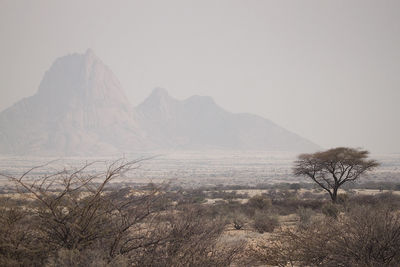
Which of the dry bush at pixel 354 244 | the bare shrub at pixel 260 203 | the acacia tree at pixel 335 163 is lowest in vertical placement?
the bare shrub at pixel 260 203

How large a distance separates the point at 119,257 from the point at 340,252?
12.9 feet

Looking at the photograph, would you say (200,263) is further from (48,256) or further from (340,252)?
(340,252)

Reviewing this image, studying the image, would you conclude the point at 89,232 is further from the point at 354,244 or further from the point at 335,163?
the point at 335,163

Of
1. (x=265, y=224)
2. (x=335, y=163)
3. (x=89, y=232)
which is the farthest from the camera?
(x=335, y=163)

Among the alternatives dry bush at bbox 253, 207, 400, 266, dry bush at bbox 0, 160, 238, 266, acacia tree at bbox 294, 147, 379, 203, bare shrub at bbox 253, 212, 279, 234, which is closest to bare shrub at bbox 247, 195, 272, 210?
acacia tree at bbox 294, 147, 379, 203

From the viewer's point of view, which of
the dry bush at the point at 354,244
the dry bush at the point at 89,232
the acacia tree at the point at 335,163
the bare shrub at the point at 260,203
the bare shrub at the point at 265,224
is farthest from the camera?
the acacia tree at the point at 335,163

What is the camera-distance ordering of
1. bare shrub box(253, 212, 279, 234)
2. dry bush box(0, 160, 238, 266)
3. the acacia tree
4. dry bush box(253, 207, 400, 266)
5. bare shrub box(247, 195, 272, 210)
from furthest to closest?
the acacia tree
bare shrub box(247, 195, 272, 210)
bare shrub box(253, 212, 279, 234)
dry bush box(253, 207, 400, 266)
dry bush box(0, 160, 238, 266)

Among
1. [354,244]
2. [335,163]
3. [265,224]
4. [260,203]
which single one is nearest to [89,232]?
[354,244]

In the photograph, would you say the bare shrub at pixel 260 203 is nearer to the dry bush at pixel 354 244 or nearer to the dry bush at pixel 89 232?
the dry bush at pixel 354 244

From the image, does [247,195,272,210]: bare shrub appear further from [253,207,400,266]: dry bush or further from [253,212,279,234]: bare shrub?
[253,207,400,266]: dry bush

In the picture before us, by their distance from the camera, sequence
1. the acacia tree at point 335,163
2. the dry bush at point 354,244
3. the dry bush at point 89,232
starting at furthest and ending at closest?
the acacia tree at point 335,163, the dry bush at point 354,244, the dry bush at point 89,232

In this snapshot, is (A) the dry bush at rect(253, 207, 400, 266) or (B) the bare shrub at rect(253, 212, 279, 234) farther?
(B) the bare shrub at rect(253, 212, 279, 234)

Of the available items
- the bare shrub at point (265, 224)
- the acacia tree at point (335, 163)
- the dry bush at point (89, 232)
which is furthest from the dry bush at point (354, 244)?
the acacia tree at point (335, 163)

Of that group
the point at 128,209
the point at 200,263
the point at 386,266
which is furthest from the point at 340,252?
the point at 128,209
